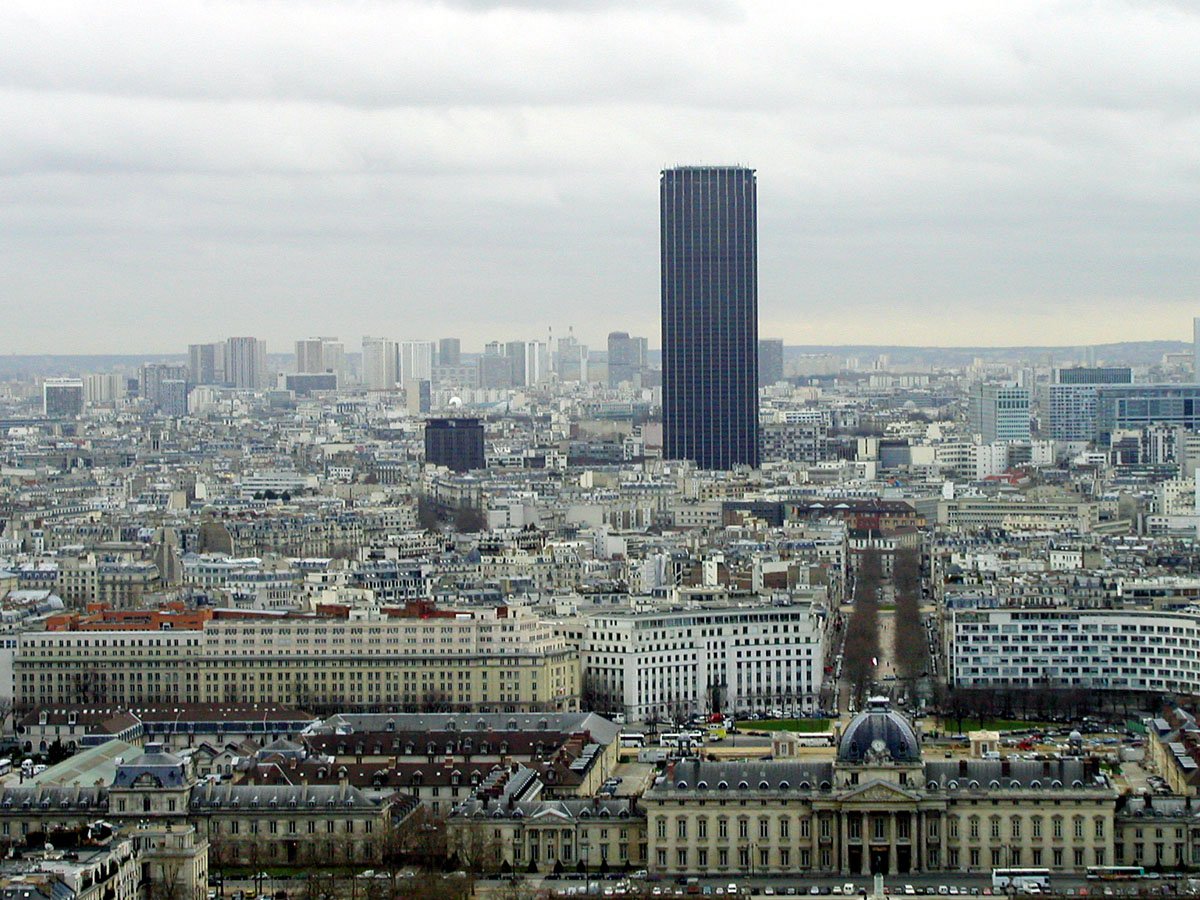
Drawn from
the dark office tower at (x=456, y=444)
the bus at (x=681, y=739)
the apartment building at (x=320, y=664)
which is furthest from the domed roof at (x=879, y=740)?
the dark office tower at (x=456, y=444)

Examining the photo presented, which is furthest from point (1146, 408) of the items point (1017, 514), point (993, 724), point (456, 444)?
point (993, 724)

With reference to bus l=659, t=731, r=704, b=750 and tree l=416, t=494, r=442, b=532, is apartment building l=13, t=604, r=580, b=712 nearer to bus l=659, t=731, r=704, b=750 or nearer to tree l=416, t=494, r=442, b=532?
bus l=659, t=731, r=704, b=750

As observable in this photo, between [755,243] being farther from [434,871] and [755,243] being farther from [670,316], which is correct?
[434,871]

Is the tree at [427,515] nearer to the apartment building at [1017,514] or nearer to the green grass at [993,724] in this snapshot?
the apartment building at [1017,514]

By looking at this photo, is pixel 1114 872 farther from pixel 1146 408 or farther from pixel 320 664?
pixel 1146 408

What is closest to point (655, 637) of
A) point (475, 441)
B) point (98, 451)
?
point (475, 441)

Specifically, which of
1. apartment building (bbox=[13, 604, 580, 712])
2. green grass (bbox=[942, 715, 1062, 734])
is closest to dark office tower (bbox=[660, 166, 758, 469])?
apartment building (bbox=[13, 604, 580, 712])
